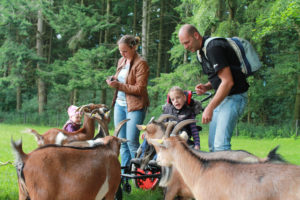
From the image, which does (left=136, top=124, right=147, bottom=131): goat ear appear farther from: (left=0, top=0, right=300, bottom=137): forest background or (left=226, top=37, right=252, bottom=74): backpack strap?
(left=0, top=0, right=300, bottom=137): forest background

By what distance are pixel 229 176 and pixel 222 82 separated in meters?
1.05

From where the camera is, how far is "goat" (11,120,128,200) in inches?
109

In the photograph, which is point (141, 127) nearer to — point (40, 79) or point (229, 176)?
point (229, 176)

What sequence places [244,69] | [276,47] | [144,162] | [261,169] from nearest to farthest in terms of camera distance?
1. [261,169]
2. [244,69]
3. [144,162]
4. [276,47]

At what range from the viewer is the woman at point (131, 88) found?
4785mm

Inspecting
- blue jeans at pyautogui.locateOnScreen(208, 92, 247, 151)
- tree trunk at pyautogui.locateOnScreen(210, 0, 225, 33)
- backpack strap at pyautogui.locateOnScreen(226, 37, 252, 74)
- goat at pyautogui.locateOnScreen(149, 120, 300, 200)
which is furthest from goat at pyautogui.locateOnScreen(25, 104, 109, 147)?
tree trunk at pyautogui.locateOnScreen(210, 0, 225, 33)

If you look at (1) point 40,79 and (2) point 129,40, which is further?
(1) point 40,79

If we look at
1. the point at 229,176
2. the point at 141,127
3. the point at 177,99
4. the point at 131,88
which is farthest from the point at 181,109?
the point at 229,176

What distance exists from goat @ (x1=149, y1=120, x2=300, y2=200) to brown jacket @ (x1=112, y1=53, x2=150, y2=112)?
147cm

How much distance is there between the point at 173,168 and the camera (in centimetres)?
377

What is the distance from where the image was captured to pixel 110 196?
10.9ft

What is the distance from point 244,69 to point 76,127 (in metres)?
3.49

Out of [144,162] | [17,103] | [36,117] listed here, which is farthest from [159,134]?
[17,103]

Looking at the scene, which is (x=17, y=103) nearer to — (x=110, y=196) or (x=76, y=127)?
(x=76, y=127)
